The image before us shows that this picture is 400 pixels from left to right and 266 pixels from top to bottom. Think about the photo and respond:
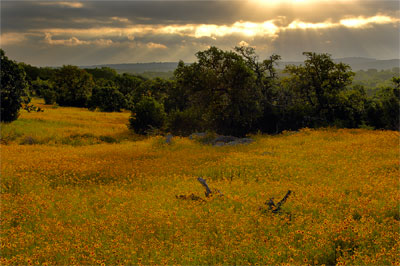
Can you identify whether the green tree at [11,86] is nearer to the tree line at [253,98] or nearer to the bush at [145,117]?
the tree line at [253,98]

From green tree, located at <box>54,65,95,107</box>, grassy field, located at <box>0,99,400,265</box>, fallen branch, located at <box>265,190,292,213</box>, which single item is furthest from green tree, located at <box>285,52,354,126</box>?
green tree, located at <box>54,65,95,107</box>

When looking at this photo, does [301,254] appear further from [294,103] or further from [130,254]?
[294,103]

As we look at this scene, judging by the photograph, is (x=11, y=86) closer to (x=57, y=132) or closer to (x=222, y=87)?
(x=57, y=132)

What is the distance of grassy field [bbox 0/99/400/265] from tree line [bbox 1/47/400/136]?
39.0 feet

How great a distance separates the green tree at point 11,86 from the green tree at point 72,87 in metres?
37.0

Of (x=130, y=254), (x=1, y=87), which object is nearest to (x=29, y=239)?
(x=130, y=254)

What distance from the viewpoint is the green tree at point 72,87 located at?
6781 centimetres

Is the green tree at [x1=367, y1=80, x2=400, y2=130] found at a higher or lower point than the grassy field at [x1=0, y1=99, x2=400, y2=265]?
higher

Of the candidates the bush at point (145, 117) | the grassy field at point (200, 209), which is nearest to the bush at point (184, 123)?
the bush at point (145, 117)

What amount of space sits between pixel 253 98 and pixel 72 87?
50882 mm

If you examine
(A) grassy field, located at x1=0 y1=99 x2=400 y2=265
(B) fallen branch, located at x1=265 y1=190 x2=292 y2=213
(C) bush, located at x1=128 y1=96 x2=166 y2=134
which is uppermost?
(C) bush, located at x1=128 y1=96 x2=166 y2=134

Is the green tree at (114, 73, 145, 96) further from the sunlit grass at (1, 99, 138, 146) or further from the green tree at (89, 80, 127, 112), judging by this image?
the sunlit grass at (1, 99, 138, 146)

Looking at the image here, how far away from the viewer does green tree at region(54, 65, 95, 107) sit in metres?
67.8

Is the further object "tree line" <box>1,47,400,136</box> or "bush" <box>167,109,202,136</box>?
"bush" <box>167,109,202,136</box>
